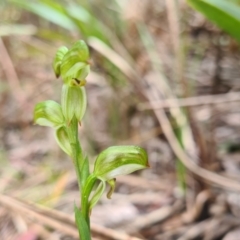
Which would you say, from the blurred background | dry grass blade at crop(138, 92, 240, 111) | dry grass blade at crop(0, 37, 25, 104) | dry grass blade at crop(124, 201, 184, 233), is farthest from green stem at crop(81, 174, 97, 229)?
dry grass blade at crop(0, 37, 25, 104)

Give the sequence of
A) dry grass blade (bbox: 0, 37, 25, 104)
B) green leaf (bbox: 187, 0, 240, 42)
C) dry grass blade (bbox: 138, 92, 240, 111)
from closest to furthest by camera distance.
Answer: green leaf (bbox: 187, 0, 240, 42) < dry grass blade (bbox: 138, 92, 240, 111) < dry grass blade (bbox: 0, 37, 25, 104)

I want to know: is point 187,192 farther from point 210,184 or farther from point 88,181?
point 88,181

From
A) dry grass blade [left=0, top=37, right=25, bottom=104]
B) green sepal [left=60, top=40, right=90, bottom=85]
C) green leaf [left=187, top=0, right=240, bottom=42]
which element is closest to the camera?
green sepal [left=60, top=40, right=90, bottom=85]

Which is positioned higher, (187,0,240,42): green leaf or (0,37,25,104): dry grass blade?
(0,37,25,104): dry grass blade

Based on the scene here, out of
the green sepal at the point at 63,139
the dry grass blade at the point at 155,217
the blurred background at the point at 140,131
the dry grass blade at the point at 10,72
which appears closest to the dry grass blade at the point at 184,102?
the blurred background at the point at 140,131

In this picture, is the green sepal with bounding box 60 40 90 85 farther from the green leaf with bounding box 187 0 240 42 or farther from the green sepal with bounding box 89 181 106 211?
the green leaf with bounding box 187 0 240 42

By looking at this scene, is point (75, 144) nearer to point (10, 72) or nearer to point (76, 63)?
point (76, 63)

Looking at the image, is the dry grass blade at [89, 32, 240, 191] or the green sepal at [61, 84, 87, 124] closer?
the green sepal at [61, 84, 87, 124]
